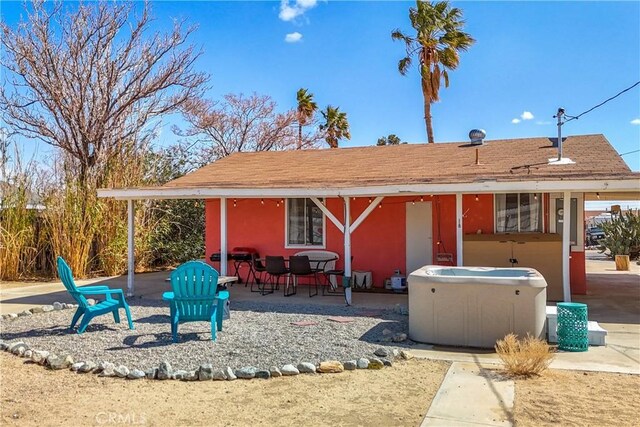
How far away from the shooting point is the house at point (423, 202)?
29.2 feet

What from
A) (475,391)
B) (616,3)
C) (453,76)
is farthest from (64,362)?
(453,76)

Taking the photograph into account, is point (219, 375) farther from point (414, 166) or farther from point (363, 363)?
point (414, 166)

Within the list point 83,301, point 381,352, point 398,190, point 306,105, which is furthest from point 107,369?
point 306,105

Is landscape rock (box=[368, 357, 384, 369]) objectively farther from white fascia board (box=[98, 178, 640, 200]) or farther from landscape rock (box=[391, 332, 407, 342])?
white fascia board (box=[98, 178, 640, 200])

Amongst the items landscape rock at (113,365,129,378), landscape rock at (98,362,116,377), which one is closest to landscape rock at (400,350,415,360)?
landscape rock at (113,365,129,378)

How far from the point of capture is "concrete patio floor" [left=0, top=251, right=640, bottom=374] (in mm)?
5605

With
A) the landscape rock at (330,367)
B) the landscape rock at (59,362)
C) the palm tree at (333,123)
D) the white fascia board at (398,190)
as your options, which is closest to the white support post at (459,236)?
the white fascia board at (398,190)

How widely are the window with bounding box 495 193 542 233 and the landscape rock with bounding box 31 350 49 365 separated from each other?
8.64 metres

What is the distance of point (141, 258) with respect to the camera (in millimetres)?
15266

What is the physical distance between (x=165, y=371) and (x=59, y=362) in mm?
1329

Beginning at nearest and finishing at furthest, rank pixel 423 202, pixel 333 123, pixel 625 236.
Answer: pixel 423 202, pixel 625 236, pixel 333 123

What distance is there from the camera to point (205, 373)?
4.95 m

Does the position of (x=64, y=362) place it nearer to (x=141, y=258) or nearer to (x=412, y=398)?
(x=412, y=398)

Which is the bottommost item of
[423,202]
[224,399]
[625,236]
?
[224,399]
